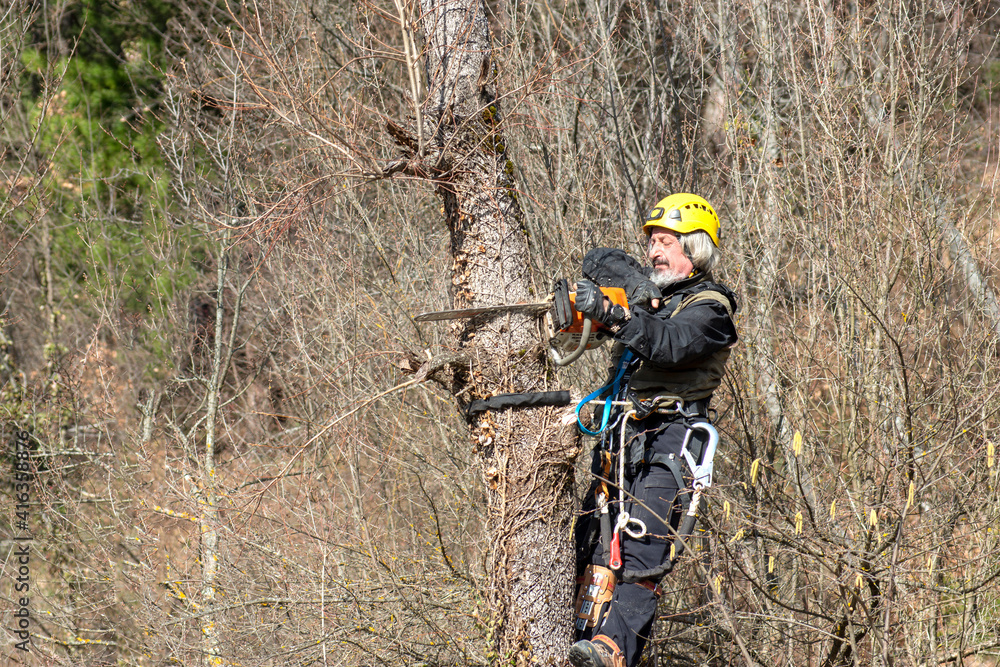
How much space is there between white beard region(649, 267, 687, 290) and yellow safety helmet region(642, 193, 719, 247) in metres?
0.19

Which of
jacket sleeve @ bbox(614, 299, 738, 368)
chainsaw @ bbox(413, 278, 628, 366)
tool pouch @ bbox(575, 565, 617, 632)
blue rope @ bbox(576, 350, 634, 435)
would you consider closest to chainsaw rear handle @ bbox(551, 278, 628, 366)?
chainsaw @ bbox(413, 278, 628, 366)

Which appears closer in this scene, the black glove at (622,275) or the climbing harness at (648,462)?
the climbing harness at (648,462)

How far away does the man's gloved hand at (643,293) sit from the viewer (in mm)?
3492

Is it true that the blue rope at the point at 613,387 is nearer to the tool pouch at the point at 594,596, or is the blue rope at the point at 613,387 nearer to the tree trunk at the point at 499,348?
the tree trunk at the point at 499,348

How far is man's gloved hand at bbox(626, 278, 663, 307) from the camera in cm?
349

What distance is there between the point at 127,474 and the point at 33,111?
21.4 feet

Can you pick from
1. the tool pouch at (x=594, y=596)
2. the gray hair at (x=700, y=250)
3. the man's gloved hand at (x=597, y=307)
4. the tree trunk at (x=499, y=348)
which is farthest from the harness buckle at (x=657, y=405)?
the tool pouch at (x=594, y=596)

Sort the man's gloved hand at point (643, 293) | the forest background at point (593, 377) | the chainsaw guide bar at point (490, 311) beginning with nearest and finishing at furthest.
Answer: the chainsaw guide bar at point (490, 311) → the man's gloved hand at point (643, 293) → the forest background at point (593, 377)

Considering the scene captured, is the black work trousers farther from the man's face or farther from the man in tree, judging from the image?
the man's face

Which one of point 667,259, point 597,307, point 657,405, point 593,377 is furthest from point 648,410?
point 593,377

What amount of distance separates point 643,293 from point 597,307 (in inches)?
16.6

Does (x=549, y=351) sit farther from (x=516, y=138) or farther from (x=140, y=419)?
(x=140, y=419)

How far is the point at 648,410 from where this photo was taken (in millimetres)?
3473

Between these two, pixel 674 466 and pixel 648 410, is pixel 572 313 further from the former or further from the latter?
pixel 674 466
